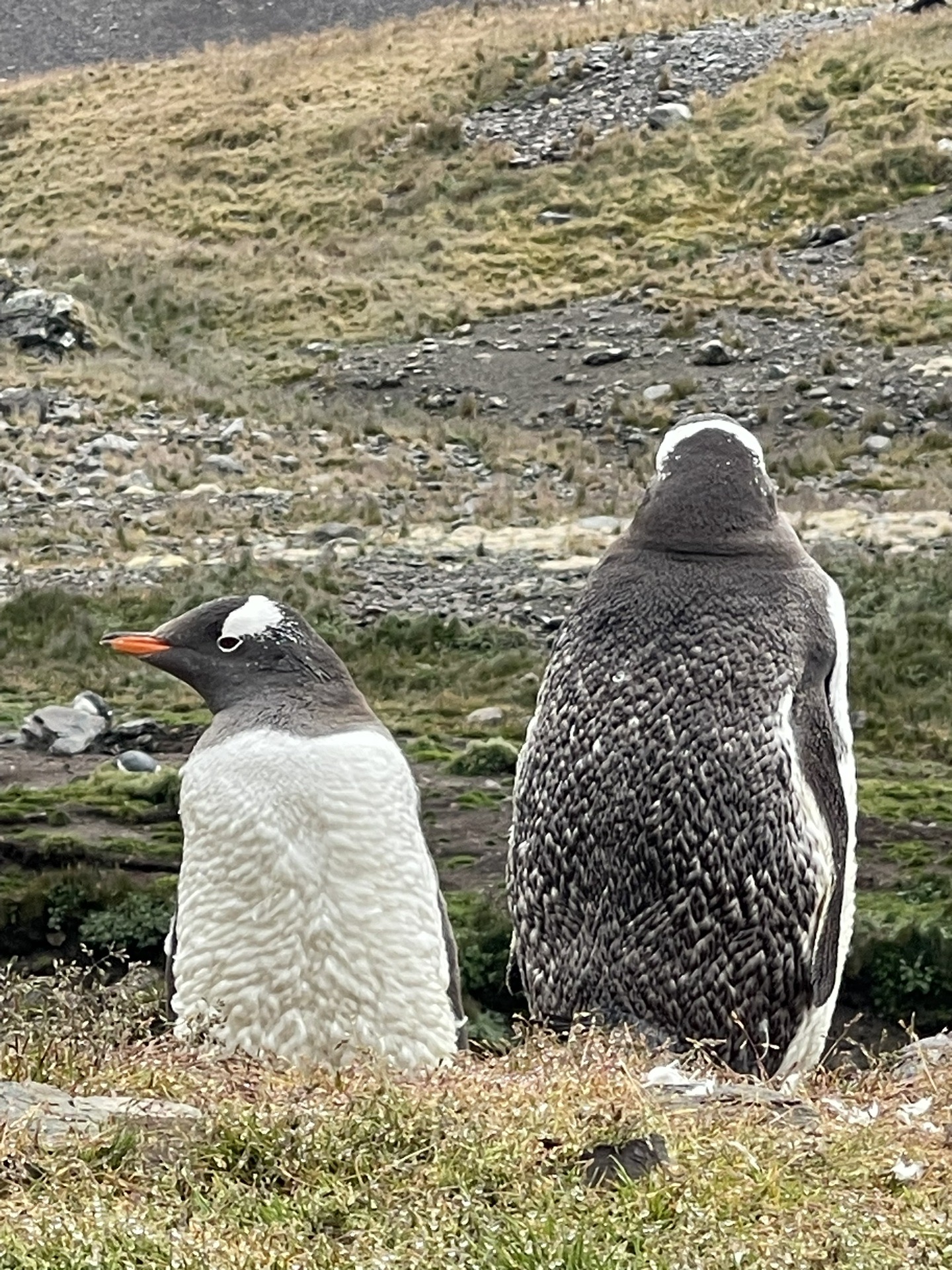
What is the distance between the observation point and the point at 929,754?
12.0 metres

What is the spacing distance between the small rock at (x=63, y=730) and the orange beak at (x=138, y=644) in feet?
20.2

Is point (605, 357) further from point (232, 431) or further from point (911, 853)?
point (911, 853)

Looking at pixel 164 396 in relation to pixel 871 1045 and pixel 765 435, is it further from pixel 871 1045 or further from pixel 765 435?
pixel 871 1045

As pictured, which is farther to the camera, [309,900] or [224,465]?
[224,465]

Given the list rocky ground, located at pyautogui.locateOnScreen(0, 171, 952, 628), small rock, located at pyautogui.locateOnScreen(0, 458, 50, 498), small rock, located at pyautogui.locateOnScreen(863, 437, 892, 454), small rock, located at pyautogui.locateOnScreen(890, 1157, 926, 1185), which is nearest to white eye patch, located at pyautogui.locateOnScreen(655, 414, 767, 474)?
small rock, located at pyautogui.locateOnScreen(890, 1157, 926, 1185)

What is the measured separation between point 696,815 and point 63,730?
757cm

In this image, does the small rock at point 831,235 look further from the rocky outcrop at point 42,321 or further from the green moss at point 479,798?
the green moss at point 479,798

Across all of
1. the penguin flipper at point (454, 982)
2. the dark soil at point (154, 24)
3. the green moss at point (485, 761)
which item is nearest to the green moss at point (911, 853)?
the green moss at point (485, 761)

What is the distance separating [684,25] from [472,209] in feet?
26.9

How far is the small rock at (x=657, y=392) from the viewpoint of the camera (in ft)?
79.3

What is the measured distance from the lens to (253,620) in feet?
19.6

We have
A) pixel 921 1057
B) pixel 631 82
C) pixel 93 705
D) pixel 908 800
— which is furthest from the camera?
pixel 631 82

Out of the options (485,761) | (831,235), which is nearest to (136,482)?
(485,761)

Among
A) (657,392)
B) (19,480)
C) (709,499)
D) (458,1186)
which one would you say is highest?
(657,392)
